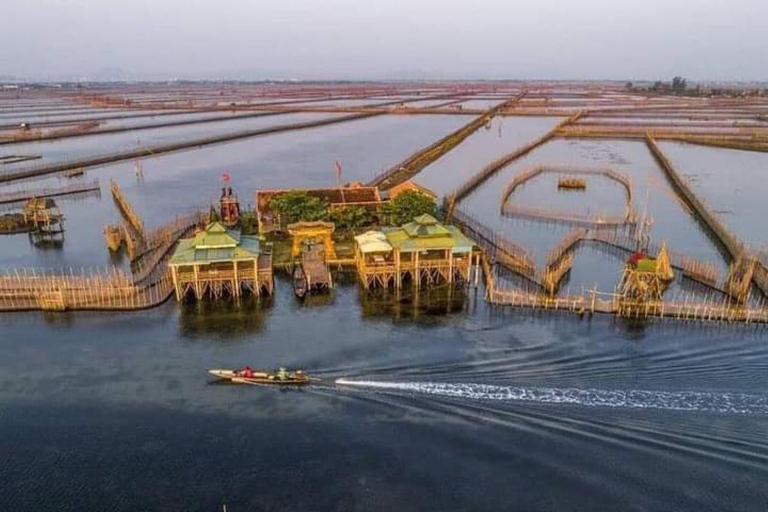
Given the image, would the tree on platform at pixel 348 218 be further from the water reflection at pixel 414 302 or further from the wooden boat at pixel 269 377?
the wooden boat at pixel 269 377

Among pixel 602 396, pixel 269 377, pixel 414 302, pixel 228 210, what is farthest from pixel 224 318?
pixel 602 396

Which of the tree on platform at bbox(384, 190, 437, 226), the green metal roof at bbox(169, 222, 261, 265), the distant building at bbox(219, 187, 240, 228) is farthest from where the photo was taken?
the distant building at bbox(219, 187, 240, 228)

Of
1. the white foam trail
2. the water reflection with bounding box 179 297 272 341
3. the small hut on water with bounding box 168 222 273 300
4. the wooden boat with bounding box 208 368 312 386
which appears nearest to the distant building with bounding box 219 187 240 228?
the small hut on water with bounding box 168 222 273 300

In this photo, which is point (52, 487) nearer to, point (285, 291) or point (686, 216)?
point (285, 291)

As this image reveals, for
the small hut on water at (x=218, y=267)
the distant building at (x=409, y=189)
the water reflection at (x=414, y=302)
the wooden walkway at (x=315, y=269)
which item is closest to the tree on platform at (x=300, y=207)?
the wooden walkway at (x=315, y=269)

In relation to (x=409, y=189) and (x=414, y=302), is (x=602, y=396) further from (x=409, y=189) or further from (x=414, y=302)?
(x=409, y=189)

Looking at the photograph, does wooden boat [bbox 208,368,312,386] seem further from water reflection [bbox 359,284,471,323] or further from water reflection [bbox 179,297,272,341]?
water reflection [bbox 359,284,471,323]

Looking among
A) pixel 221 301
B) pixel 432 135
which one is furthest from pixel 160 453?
pixel 432 135
